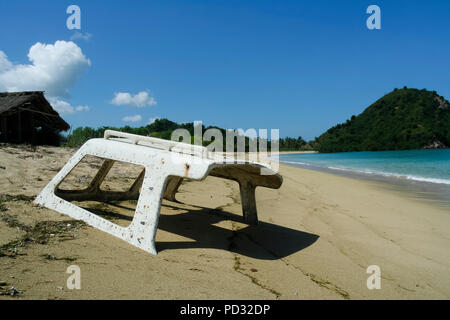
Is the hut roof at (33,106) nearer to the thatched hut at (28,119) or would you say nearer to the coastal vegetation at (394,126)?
the thatched hut at (28,119)

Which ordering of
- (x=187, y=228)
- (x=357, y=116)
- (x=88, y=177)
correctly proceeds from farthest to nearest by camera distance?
(x=357, y=116) < (x=88, y=177) < (x=187, y=228)

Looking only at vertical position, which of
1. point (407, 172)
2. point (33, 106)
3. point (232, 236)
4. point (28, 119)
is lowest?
point (407, 172)

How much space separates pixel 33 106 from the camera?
51.3ft

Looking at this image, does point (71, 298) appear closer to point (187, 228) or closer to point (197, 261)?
point (197, 261)

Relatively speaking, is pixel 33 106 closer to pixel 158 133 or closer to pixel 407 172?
pixel 407 172

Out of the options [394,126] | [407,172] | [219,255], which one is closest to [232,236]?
[219,255]

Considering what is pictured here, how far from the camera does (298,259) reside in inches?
118

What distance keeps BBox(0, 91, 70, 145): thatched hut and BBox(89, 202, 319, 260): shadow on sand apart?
1390 centimetres

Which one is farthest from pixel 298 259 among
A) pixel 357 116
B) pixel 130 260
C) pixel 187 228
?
pixel 357 116

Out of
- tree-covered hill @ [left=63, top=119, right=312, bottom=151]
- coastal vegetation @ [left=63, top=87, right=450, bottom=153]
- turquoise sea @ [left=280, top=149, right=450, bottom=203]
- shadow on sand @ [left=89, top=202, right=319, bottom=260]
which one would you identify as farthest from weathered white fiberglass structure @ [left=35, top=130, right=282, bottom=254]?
coastal vegetation @ [left=63, top=87, right=450, bottom=153]

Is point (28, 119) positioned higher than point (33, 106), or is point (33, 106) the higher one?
point (33, 106)

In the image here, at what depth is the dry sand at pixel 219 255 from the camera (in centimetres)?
212

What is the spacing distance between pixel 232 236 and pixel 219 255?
0.73 m

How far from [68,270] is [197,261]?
1.07 m
